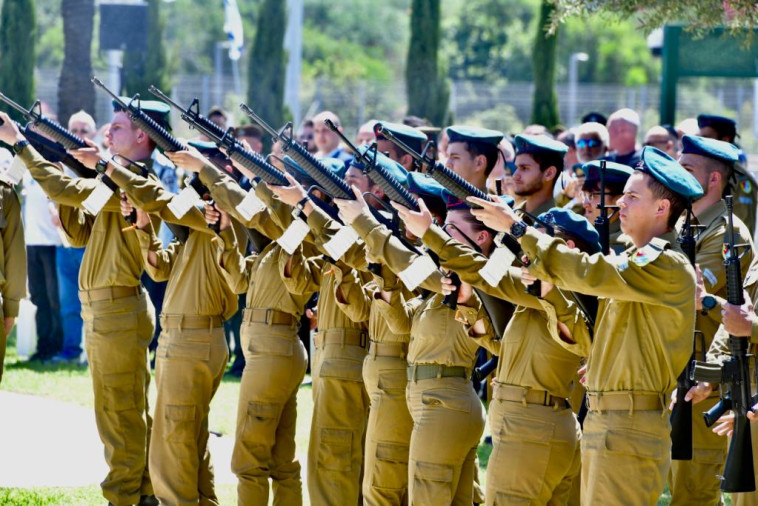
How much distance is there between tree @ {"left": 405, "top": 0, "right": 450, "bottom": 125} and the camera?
2161 cm

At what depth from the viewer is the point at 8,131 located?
318 inches

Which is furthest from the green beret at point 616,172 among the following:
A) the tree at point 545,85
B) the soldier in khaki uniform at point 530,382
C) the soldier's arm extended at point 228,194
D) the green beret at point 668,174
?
the tree at point 545,85

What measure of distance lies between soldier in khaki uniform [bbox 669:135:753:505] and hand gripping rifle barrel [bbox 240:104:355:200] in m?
1.92

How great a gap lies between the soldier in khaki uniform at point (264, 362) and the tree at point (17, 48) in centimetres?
1065

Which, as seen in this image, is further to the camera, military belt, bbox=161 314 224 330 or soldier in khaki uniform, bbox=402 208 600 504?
military belt, bbox=161 314 224 330

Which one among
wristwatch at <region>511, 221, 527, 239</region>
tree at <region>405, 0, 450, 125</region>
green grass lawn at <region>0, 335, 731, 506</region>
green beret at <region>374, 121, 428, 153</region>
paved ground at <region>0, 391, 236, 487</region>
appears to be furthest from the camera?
tree at <region>405, 0, 450, 125</region>

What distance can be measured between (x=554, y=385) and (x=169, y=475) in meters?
2.74

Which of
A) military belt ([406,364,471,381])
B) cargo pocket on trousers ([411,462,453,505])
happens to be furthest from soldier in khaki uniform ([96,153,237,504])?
cargo pocket on trousers ([411,462,453,505])

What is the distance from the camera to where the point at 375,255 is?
6387 millimetres

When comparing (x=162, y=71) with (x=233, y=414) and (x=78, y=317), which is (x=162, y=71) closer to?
(x=78, y=317)

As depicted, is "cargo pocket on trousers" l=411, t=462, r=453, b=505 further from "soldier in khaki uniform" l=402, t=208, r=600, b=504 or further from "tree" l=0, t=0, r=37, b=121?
"tree" l=0, t=0, r=37, b=121

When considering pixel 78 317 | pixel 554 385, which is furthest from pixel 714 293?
pixel 78 317

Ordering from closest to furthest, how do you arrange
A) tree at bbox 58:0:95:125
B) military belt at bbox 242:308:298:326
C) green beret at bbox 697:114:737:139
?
1. military belt at bbox 242:308:298:326
2. green beret at bbox 697:114:737:139
3. tree at bbox 58:0:95:125

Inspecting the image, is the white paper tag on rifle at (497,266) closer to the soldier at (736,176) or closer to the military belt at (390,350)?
the military belt at (390,350)
